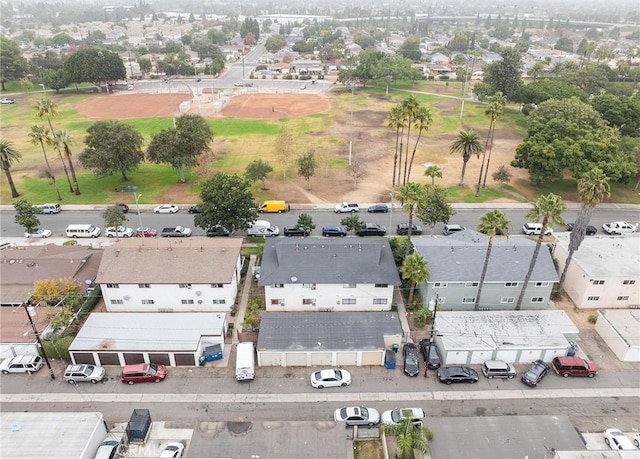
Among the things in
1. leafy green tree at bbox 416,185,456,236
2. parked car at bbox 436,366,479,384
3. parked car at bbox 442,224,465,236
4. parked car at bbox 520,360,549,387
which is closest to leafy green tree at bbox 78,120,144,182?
leafy green tree at bbox 416,185,456,236

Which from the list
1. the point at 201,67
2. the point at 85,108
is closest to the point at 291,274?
the point at 85,108

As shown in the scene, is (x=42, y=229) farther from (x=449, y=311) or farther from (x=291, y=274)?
(x=449, y=311)

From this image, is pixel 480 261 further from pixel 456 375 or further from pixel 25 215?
pixel 25 215

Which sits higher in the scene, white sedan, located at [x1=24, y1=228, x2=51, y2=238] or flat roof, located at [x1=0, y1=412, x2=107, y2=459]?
flat roof, located at [x1=0, y1=412, x2=107, y2=459]

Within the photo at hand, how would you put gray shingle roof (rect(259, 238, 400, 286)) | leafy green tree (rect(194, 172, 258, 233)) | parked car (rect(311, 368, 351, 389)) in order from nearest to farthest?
parked car (rect(311, 368, 351, 389)) → gray shingle roof (rect(259, 238, 400, 286)) → leafy green tree (rect(194, 172, 258, 233))

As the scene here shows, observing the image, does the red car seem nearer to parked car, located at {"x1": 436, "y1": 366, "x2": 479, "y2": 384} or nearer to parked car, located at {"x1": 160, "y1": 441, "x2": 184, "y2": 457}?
parked car, located at {"x1": 160, "y1": 441, "x2": 184, "y2": 457}

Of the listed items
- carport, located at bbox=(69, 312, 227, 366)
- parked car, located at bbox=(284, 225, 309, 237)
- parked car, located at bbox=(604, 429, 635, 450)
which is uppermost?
carport, located at bbox=(69, 312, 227, 366)

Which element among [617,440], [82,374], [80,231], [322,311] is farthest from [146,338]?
[617,440]

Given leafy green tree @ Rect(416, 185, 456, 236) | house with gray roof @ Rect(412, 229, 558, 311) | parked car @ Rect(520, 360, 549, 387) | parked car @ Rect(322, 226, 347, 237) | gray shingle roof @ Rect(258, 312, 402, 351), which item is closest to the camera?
parked car @ Rect(520, 360, 549, 387)
